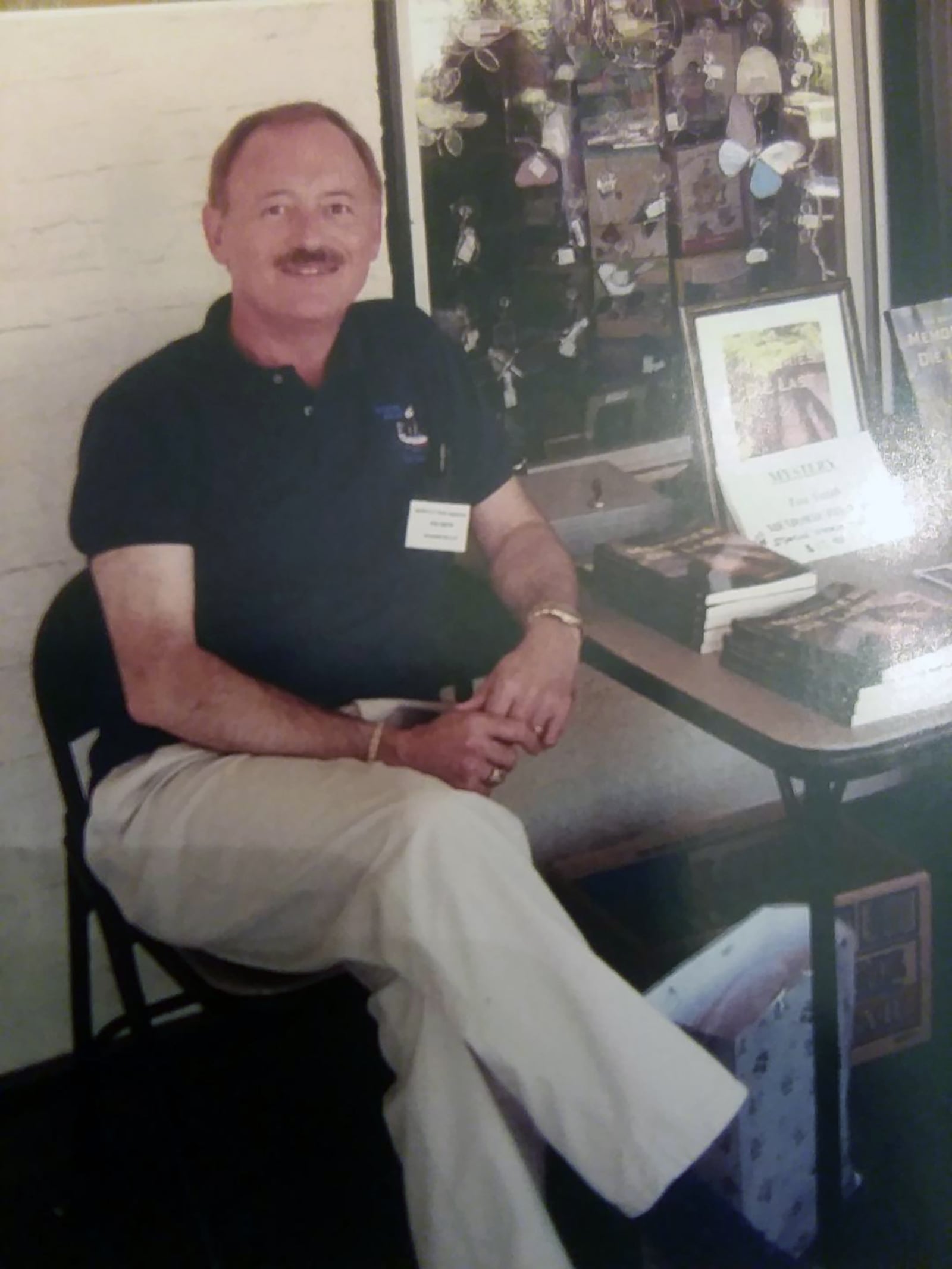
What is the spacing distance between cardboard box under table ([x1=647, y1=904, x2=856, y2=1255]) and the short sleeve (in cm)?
75

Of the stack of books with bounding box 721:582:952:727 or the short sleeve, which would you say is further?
the short sleeve

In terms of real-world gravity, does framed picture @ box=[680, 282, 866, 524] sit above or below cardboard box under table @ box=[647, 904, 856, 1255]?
above

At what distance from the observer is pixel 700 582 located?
4.79 ft

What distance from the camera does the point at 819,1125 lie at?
1.36 m

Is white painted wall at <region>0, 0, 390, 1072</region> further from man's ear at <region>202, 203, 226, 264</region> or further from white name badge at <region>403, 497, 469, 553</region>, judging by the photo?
white name badge at <region>403, 497, 469, 553</region>

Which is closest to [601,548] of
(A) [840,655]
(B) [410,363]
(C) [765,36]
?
(B) [410,363]

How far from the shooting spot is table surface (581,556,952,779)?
3.98 ft

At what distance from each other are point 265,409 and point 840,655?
713 mm

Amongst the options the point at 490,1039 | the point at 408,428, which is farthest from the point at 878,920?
the point at 408,428

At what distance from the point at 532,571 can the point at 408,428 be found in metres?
0.24

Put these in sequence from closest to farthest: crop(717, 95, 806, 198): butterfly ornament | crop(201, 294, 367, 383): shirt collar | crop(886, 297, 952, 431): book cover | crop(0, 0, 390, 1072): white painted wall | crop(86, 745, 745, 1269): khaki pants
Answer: crop(86, 745, 745, 1269): khaki pants < crop(0, 0, 390, 1072): white painted wall < crop(201, 294, 367, 383): shirt collar < crop(886, 297, 952, 431): book cover < crop(717, 95, 806, 198): butterfly ornament

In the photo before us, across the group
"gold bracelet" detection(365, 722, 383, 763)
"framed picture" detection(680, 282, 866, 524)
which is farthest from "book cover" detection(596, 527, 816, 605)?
"gold bracelet" detection(365, 722, 383, 763)

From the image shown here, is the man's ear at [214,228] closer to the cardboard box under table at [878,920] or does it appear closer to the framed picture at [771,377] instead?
the framed picture at [771,377]

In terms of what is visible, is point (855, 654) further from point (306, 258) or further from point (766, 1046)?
point (306, 258)
